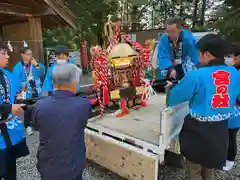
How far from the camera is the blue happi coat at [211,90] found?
70.1 inches

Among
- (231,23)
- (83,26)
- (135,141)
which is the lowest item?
(135,141)

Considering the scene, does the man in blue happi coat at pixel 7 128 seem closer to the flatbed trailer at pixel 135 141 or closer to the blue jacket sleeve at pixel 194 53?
the flatbed trailer at pixel 135 141

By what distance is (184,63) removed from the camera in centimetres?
319

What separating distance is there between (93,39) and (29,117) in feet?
41.0

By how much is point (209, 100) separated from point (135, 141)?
3.41 feet

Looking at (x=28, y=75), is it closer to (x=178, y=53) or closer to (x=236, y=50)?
(x=178, y=53)

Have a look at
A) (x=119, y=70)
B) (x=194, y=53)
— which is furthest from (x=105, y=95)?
(x=194, y=53)

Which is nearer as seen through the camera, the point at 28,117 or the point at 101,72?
the point at 28,117

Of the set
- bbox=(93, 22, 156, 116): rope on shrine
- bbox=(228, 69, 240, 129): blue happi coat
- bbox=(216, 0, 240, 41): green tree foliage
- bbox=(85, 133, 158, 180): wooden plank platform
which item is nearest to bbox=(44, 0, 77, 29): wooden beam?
bbox=(93, 22, 156, 116): rope on shrine

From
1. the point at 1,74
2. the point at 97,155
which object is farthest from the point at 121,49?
the point at 1,74

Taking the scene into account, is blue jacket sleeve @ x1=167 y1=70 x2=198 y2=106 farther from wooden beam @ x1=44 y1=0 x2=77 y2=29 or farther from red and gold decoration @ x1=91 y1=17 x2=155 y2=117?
wooden beam @ x1=44 y1=0 x2=77 y2=29

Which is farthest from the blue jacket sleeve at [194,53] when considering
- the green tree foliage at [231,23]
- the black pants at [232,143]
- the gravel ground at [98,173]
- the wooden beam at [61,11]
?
the green tree foliage at [231,23]

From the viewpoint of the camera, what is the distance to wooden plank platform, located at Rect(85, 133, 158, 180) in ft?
7.59

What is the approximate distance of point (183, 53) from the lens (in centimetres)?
317
